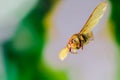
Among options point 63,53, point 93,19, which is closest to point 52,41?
point 63,53

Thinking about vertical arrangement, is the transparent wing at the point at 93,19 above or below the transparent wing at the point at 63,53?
above

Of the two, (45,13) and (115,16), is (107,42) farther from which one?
(45,13)

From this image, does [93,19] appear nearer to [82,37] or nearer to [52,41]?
[82,37]

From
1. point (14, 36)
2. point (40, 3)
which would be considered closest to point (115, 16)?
point (40, 3)

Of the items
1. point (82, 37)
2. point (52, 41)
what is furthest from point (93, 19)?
point (52, 41)

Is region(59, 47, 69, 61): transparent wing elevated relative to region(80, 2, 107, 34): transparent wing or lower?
lower
